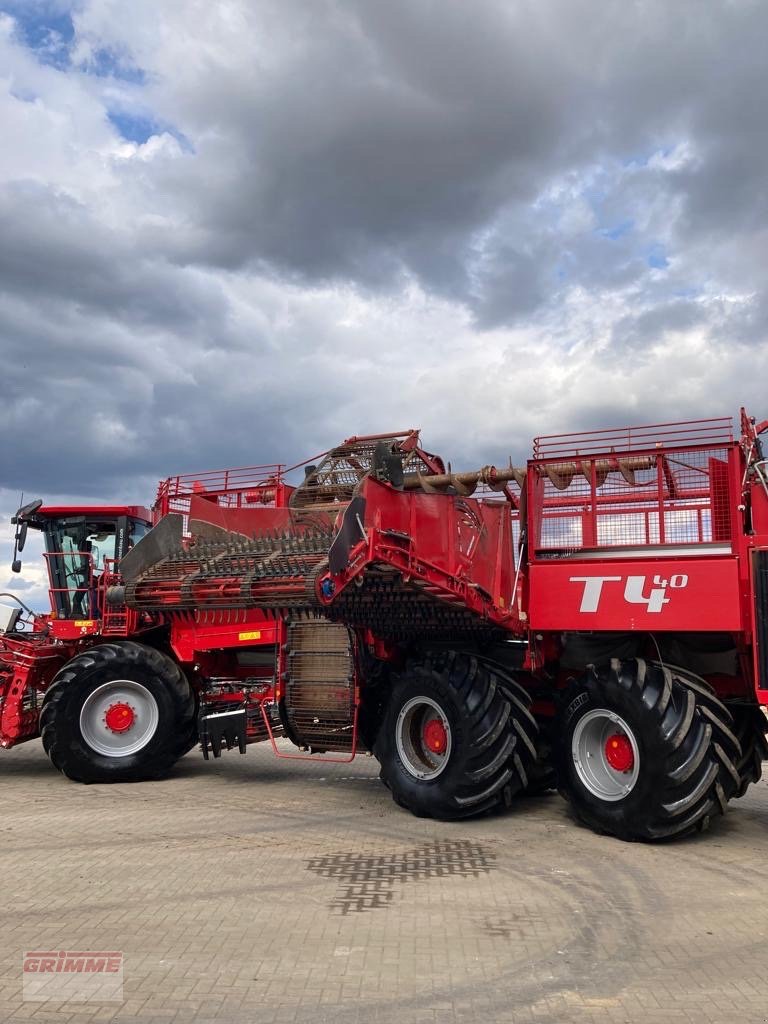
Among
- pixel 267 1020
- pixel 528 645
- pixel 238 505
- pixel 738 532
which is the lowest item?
pixel 267 1020

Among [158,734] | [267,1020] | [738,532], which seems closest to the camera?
[267,1020]

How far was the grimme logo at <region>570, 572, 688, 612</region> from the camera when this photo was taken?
23.8 ft

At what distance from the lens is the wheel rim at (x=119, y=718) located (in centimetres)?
1026

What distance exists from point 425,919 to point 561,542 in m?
3.83

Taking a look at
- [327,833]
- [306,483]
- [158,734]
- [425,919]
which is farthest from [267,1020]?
[306,483]

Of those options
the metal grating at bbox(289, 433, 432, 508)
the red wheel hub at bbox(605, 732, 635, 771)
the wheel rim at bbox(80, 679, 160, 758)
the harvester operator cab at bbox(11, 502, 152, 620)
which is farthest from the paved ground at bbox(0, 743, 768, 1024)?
the metal grating at bbox(289, 433, 432, 508)

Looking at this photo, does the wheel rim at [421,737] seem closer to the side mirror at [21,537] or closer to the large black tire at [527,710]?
the large black tire at [527,710]

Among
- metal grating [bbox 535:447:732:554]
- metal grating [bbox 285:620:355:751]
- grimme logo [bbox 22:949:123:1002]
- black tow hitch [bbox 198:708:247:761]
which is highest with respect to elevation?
metal grating [bbox 535:447:732:554]

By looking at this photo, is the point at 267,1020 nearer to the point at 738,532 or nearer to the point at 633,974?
the point at 633,974

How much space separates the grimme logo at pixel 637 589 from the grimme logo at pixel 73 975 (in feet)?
15.3

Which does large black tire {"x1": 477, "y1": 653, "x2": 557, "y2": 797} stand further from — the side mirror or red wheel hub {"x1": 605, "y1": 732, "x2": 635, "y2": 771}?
the side mirror

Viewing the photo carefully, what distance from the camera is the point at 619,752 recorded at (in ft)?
24.1

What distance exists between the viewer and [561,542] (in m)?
8.04

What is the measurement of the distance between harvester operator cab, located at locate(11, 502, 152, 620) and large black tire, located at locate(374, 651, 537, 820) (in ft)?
16.7
